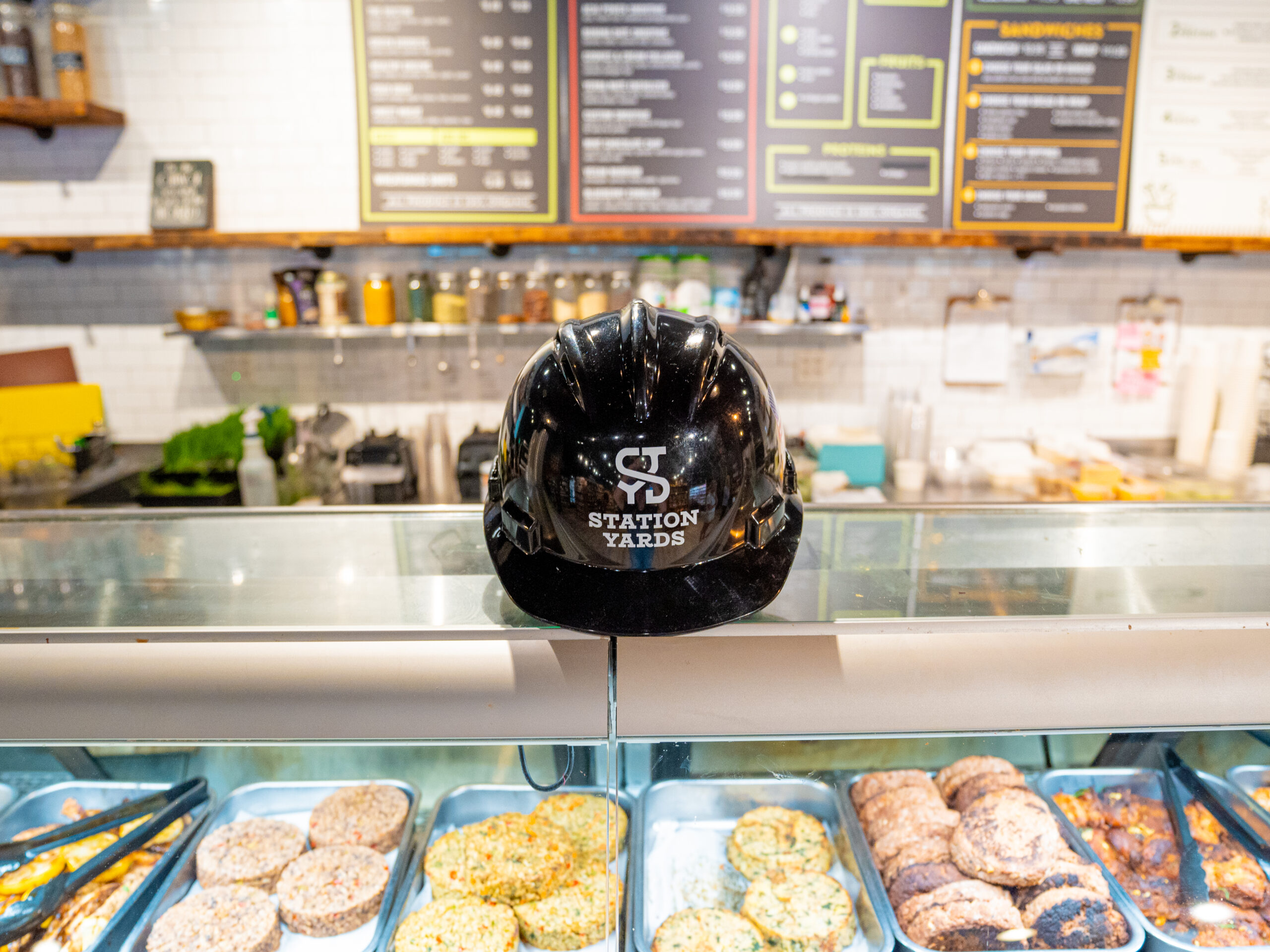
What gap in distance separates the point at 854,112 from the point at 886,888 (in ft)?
10.3

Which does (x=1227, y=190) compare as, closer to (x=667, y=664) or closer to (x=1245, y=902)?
(x=1245, y=902)

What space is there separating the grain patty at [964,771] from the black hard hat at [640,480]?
62cm

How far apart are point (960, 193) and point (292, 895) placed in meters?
3.48

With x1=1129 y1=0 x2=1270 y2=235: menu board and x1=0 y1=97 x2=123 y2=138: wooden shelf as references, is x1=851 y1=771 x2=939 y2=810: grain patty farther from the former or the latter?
x1=0 y1=97 x2=123 y2=138: wooden shelf

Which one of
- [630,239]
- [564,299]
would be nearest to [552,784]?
[630,239]

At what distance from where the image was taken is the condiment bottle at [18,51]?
11.0 ft

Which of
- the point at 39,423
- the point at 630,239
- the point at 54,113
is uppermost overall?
the point at 54,113

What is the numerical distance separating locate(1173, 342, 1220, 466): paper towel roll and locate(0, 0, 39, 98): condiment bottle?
4.96 metres

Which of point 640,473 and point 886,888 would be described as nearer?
point 640,473

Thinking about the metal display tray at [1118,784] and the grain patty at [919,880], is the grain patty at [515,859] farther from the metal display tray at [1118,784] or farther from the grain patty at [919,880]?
the metal display tray at [1118,784]

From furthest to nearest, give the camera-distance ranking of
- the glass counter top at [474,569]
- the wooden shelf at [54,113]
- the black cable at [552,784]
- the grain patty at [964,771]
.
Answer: the wooden shelf at [54,113], the grain patty at [964,771], the black cable at [552,784], the glass counter top at [474,569]

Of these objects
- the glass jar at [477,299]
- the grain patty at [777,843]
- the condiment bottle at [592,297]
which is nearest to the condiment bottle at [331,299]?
the glass jar at [477,299]

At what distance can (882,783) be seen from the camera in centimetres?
126

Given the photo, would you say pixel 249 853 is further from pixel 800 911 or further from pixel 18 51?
pixel 18 51
